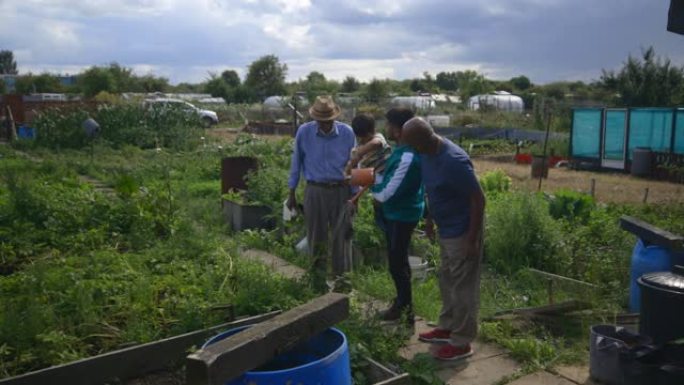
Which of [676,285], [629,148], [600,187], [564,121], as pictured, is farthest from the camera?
[564,121]

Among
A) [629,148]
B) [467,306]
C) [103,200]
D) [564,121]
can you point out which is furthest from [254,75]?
[467,306]

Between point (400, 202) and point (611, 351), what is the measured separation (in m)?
1.87

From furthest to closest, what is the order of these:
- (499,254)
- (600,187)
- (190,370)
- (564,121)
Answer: (564,121) → (600,187) → (499,254) → (190,370)

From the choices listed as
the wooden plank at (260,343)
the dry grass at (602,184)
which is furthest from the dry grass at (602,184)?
the wooden plank at (260,343)

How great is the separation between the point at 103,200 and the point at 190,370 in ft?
19.2

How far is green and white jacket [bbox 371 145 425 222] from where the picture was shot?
498 cm

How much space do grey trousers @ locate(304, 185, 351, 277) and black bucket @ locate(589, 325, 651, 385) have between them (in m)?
2.49

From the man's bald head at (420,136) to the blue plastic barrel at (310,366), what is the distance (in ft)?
5.63

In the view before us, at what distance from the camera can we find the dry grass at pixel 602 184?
13.6 metres

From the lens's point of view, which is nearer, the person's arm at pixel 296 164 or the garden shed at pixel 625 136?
the person's arm at pixel 296 164

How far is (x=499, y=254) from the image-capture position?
738 centimetres

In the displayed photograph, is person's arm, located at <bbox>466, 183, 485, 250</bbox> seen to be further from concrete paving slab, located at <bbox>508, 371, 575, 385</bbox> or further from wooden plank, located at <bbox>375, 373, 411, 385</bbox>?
wooden plank, located at <bbox>375, 373, 411, 385</bbox>

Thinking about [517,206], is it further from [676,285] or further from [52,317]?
[52,317]

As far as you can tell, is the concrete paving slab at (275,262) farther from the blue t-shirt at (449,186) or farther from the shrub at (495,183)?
the shrub at (495,183)
